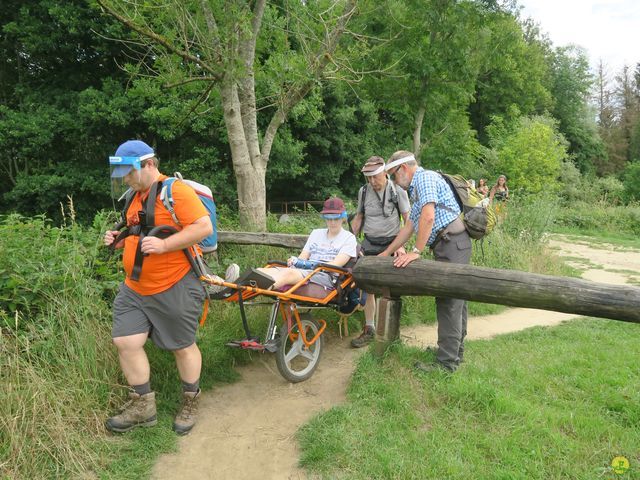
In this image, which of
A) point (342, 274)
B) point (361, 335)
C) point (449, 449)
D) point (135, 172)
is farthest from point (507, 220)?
point (135, 172)

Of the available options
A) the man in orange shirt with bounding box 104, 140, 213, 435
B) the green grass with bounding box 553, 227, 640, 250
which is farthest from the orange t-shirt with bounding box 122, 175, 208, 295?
the green grass with bounding box 553, 227, 640, 250

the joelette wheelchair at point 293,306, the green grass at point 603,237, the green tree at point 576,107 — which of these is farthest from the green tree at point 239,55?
the green tree at point 576,107

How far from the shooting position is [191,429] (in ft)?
11.5

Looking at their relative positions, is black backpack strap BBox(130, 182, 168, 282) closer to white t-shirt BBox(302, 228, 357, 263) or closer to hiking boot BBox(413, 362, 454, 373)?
white t-shirt BBox(302, 228, 357, 263)

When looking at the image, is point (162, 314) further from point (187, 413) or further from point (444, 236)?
point (444, 236)

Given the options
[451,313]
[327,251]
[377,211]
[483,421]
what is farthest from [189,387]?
[377,211]

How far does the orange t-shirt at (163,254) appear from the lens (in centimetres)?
313

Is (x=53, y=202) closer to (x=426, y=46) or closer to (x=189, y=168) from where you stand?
(x=189, y=168)

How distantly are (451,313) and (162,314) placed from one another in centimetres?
237

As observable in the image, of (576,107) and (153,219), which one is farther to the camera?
(576,107)

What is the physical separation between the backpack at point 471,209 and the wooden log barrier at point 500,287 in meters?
0.55

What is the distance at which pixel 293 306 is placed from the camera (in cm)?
409

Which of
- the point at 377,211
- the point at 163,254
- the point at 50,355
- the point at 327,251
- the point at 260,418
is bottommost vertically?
the point at 260,418

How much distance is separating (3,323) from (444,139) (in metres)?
14.3
